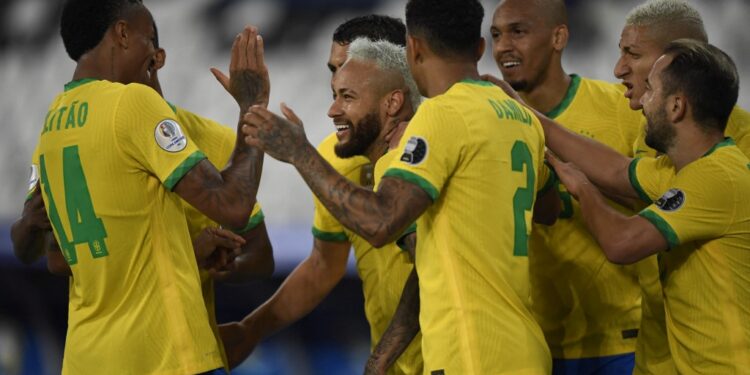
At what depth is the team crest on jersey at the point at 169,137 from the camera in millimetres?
3463

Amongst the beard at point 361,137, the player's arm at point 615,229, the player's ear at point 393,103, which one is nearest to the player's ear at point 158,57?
the beard at point 361,137

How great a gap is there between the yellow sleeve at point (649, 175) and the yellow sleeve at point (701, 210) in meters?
0.24

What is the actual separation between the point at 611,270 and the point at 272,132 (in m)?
1.73

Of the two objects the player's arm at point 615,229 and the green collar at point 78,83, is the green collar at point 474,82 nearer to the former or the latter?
the player's arm at point 615,229

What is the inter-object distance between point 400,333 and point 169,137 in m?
0.95

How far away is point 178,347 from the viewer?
11.6 ft

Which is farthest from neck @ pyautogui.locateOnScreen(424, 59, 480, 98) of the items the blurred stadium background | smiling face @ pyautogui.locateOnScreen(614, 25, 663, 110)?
the blurred stadium background

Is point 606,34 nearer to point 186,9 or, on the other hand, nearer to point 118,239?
point 186,9

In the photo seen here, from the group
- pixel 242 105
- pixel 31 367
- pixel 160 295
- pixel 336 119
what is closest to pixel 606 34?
pixel 336 119

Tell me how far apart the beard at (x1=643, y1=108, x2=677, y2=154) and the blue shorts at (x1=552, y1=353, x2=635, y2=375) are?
3.38 ft

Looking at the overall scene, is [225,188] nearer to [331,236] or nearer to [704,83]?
[331,236]

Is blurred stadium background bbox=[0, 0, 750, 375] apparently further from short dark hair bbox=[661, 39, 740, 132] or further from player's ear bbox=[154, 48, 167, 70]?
player's ear bbox=[154, 48, 167, 70]

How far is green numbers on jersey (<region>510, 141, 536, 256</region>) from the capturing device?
3.36 meters

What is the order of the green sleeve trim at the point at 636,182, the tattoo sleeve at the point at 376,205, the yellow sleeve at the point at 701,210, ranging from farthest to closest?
the green sleeve trim at the point at 636,182, the yellow sleeve at the point at 701,210, the tattoo sleeve at the point at 376,205
